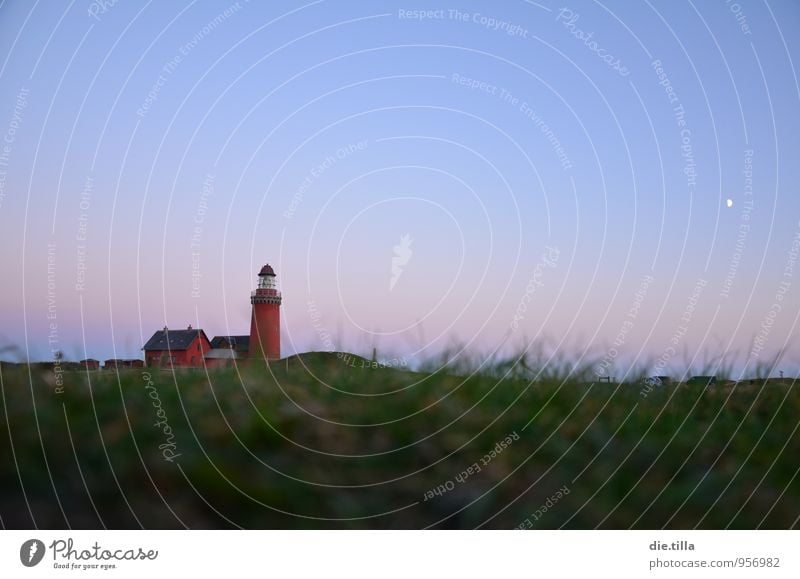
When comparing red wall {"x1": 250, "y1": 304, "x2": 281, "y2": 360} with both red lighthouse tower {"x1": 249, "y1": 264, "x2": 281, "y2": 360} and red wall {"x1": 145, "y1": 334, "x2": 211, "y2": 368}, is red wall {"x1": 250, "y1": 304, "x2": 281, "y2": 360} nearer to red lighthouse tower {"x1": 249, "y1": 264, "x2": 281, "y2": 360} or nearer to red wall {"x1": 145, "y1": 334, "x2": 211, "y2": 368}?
red lighthouse tower {"x1": 249, "y1": 264, "x2": 281, "y2": 360}

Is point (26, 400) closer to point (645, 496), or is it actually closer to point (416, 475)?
point (416, 475)

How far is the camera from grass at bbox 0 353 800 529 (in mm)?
3533

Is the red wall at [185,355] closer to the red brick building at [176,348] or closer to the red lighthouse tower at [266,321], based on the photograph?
the red brick building at [176,348]

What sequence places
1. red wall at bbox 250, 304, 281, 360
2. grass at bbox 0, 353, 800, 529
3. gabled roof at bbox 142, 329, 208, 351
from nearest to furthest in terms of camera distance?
grass at bbox 0, 353, 800, 529 → gabled roof at bbox 142, 329, 208, 351 → red wall at bbox 250, 304, 281, 360

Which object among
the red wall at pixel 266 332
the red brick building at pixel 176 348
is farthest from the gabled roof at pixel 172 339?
the red wall at pixel 266 332

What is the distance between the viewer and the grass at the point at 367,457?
11.6ft

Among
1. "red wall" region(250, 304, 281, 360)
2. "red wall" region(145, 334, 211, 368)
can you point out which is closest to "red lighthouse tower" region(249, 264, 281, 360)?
"red wall" region(250, 304, 281, 360)

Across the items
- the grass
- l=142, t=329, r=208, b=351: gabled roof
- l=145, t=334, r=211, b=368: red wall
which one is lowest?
the grass

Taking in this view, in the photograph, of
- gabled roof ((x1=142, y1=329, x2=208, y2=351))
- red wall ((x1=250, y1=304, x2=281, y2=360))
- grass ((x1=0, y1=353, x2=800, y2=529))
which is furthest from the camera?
red wall ((x1=250, y1=304, x2=281, y2=360))

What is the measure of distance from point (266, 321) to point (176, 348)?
0.57 metres

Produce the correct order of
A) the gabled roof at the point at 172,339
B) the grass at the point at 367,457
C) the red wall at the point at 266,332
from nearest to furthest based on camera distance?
1. the grass at the point at 367,457
2. the gabled roof at the point at 172,339
3. the red wall at the point at 266,332

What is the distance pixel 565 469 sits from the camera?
150 inches

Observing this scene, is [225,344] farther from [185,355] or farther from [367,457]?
[367,457]

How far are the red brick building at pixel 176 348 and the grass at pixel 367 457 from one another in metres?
0.34
